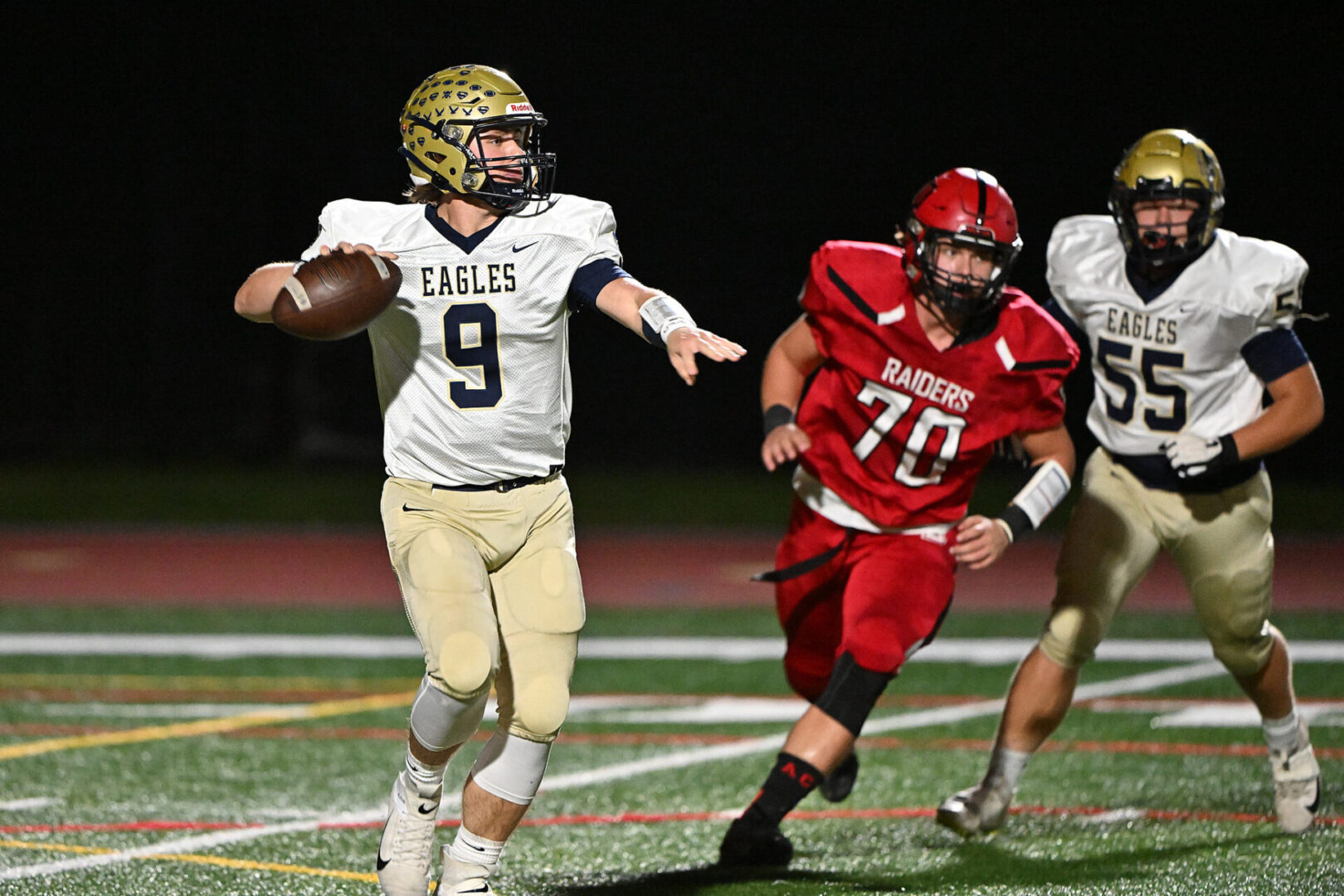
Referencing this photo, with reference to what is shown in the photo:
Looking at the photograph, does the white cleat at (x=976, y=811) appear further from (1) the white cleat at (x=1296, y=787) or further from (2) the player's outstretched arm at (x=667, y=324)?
(2) the player's outstretched arm at (x=667, y=324)

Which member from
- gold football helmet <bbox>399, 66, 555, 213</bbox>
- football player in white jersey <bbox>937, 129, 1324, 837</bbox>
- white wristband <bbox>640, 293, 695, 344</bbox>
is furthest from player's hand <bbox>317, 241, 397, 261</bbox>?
football player in white jersey <bbox>937, 129, 1324, 837</bbox>

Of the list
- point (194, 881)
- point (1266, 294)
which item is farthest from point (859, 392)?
point (194, 881)

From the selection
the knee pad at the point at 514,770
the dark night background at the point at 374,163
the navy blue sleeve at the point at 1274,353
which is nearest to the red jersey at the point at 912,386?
the navy blue sleeve at the point at 1274,353

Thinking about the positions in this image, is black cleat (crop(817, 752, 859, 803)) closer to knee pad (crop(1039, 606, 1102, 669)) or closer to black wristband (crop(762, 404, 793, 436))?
knee pad (crop(1039, 606, 1102, 669))

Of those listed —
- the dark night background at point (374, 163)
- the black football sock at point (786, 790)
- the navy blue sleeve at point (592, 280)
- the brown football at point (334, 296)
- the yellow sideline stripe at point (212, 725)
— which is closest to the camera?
the brown football at point (334, 296)

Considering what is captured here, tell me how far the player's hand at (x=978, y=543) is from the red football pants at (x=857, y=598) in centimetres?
19

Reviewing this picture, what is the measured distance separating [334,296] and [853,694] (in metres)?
1.43

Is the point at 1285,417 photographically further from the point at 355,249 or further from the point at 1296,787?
the point at 355,249

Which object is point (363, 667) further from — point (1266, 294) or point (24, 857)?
point (1266, 294)

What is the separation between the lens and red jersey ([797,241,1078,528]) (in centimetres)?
388

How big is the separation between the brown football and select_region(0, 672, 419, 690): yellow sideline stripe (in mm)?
3806

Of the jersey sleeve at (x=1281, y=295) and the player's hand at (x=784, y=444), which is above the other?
the jersey sleeve at (x=1281, y=295)

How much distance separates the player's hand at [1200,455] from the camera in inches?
152

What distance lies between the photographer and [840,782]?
421 cm
